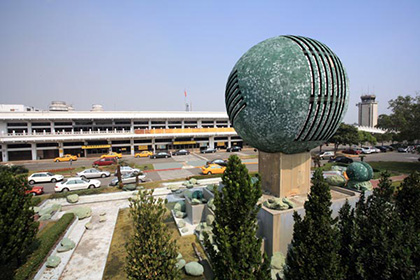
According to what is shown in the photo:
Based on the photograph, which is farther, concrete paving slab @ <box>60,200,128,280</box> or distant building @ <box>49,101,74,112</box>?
distant building @ <box>49,101,74,112</box>

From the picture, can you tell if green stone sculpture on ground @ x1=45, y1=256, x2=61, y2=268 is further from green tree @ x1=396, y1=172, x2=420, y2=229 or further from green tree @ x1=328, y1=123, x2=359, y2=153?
green tree @ x1=328, y1=123, x2=359, y2=153

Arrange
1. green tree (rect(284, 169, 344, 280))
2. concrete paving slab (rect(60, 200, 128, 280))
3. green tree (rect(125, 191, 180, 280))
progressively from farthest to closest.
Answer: concrete paving slab (rect(60, 200, 128, 280)) < green tree (rect(284, 169, 344, 280)) < green tree (rect(125, 191, 180, 280))

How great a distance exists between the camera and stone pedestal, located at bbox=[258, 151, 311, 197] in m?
12.5

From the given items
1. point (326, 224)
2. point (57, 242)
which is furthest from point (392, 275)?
point (57, 242)

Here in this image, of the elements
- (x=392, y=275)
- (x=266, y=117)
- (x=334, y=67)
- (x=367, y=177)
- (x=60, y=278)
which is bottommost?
(x=60, y=278)

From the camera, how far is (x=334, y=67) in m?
11.4

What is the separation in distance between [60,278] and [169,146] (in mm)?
41539

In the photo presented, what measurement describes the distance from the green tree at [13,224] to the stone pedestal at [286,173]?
11635 mm

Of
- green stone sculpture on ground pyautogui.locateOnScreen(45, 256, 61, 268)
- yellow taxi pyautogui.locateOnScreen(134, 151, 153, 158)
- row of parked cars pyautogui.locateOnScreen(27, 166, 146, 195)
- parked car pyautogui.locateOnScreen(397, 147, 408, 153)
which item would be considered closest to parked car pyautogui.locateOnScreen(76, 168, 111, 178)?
row of parked cars pyautogui.locateOnScreen(27, 166, 146, 195)

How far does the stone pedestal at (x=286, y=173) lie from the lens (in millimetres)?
12547

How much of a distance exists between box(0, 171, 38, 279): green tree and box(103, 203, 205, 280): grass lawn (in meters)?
3.58

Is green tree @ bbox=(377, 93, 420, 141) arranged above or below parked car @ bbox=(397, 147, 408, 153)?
above

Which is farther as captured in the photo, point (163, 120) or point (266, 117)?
point (163, 120)

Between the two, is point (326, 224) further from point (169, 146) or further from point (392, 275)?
point (169, 146)
